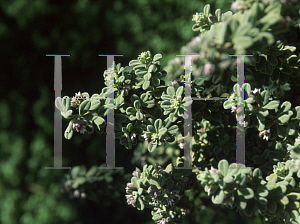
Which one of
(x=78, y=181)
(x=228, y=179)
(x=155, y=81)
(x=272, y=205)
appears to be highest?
(x=155, y=81)

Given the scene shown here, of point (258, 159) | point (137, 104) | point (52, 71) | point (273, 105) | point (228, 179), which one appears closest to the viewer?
point (228, 179)

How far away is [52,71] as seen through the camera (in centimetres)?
203

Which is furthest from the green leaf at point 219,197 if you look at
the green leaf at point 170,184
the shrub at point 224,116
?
the green leaf at point 170,184

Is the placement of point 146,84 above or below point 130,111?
above

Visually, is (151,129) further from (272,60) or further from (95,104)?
(272,60)

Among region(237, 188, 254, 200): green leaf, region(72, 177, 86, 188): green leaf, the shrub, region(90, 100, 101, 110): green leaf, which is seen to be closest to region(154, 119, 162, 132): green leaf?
the shrub

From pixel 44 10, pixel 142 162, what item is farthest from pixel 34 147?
pixel 44 10

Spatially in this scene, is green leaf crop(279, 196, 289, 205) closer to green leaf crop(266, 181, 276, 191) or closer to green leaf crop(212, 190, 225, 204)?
green leaf crop(266, 181, 276, 191)

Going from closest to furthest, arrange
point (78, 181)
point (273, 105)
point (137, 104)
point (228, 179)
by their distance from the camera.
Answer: point (228, 179)
point (273, 105)
point (137, 104)
point (78, 181)

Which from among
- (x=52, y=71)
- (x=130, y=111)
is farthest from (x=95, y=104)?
(x=52, y=71)

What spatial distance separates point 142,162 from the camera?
165cm

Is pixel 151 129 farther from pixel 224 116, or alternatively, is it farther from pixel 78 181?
pixel 78 181

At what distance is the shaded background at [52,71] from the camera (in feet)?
6.26

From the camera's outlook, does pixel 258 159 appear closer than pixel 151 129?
No
